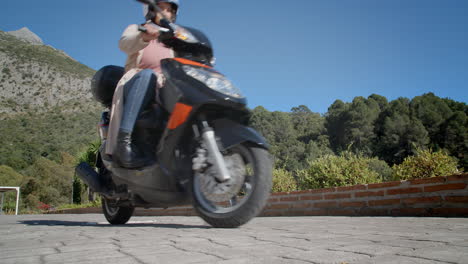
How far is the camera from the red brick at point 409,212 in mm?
4029

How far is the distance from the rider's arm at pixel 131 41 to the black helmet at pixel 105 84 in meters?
0.67

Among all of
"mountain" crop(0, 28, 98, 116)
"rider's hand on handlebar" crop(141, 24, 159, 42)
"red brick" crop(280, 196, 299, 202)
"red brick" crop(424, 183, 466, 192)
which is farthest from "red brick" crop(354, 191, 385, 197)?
"mountain" crop(0, 28, 98, 116)

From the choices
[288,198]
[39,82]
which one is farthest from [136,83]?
[39,82]

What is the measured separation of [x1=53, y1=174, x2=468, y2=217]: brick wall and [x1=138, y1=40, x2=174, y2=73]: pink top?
3207 millimetres

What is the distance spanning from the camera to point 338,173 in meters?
6.53

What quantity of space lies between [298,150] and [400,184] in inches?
1376

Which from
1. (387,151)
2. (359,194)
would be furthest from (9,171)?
(359,194)

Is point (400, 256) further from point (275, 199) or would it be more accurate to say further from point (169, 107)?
point (275, 199)

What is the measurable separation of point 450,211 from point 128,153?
11.4 ft

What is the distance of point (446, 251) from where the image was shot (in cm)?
141

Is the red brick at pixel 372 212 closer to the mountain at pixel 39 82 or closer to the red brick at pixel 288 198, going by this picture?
the red brick at pixel 288 198

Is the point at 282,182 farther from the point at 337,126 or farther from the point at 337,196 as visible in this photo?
the point at 337,126

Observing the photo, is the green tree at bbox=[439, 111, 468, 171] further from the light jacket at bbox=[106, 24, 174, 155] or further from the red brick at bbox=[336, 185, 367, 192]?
the light jacket at bbox=[106, 24, 174, 155]

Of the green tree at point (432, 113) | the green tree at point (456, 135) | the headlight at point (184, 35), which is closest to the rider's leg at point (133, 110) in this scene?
the headlight at point (184, 35)
